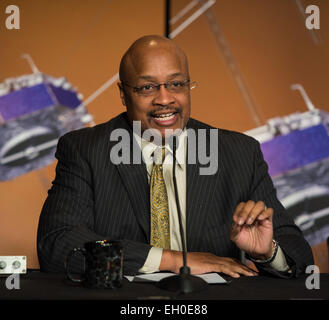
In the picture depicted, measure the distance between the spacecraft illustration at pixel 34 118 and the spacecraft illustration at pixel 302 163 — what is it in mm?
1208

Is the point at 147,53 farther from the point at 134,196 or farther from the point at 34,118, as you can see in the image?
the point at 34,118

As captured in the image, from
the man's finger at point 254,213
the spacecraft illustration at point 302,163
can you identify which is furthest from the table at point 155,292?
the spacecraft illustration at point 302,163

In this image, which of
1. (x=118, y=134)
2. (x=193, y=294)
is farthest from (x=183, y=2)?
(x=193, y=294)

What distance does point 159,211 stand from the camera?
1.86 metres

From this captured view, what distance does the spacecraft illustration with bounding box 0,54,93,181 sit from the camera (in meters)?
3.20

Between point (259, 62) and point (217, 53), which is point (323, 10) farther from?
point (217, 53)

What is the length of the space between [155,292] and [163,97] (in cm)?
90

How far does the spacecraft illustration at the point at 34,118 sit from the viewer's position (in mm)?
3201

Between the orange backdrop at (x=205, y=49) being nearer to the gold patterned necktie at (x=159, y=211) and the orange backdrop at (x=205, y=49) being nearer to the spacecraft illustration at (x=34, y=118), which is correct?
the spacecraft illustration at (x=34, y=118)

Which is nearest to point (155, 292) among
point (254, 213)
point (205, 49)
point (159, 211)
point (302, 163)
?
point (254, 213)

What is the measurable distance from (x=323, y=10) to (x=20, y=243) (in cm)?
248

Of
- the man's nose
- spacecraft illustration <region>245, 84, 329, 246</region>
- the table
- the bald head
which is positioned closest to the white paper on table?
the table

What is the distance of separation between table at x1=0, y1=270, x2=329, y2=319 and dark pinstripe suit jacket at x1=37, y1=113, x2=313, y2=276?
1.17 ft
